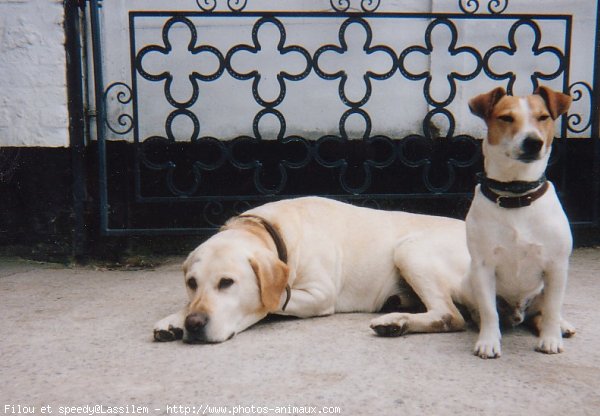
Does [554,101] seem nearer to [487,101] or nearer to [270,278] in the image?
[487,101]

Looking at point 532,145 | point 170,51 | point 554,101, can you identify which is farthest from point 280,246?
point 170,51

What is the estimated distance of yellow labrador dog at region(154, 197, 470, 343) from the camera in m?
3.02

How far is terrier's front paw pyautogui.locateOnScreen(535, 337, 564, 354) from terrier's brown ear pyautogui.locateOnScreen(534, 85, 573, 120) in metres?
0.92

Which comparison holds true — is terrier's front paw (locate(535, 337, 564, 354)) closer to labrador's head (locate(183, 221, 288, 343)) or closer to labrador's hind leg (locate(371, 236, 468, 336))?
labrador's hind leg (locate(371, 236, 468, 336))

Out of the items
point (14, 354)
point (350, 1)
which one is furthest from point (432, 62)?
point (14, 354)

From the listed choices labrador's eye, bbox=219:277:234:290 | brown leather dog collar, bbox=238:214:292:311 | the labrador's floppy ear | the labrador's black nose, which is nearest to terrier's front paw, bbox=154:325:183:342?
the labrador's black nose

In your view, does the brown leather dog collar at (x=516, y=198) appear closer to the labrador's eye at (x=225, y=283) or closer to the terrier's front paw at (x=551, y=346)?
the terrier's front paw at (x=551, y=346)

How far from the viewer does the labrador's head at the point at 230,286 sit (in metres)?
2.93

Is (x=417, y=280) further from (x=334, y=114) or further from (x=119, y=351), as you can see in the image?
(x=334, y=114)

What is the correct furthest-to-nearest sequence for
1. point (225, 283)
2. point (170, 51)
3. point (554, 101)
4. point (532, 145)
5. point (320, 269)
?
1. point (170, 51)
2. point (320, 269)
3. point (225, 283)
4. point (554, 101)
5. point (532, 145)

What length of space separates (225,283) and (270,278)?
8.8 inches

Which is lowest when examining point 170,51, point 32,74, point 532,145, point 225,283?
point 225,283

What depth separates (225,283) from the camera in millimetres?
3010

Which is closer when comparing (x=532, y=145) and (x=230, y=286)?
(x=532, y=145)
